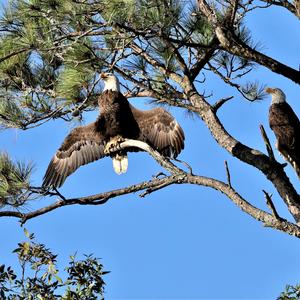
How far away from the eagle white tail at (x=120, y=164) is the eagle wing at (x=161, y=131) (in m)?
0.21

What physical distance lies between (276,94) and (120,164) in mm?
1159

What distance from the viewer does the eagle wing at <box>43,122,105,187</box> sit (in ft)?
17.1

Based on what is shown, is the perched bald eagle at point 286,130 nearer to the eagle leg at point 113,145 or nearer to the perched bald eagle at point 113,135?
the perched bald eagle at point 113,135

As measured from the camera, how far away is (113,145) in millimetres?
5105

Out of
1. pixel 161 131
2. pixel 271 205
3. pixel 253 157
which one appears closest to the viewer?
pixel 271 205

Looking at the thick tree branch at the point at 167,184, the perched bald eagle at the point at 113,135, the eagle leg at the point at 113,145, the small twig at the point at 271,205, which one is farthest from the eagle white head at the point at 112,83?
the small twig at the point at 271,205

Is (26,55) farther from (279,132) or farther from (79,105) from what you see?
(279,132)

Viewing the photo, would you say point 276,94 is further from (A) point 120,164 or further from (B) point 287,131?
(A) point 120,164

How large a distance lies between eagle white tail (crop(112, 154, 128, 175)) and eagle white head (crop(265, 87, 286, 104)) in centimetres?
106

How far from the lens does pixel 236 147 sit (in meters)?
4.14

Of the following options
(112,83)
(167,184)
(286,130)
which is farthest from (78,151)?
(286,130)

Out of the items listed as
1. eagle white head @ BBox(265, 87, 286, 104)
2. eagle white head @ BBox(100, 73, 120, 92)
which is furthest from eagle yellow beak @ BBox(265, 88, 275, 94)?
eagle white head @ BBox(100, 73, 120, 92)

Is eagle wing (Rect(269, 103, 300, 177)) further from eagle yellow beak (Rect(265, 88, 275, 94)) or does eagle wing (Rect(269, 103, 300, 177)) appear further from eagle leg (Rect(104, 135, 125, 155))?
eagle leg (Rect(104, 135, 125, 155))

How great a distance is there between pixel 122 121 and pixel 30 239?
1804mm
